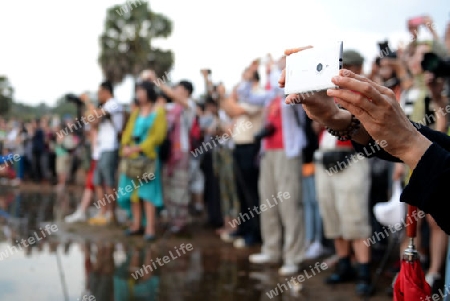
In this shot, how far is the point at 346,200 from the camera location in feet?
14.8

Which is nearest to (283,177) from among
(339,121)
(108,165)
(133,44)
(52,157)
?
(108,165)

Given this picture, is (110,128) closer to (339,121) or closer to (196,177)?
(196,177)

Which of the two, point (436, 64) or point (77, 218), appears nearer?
point (436, 64)

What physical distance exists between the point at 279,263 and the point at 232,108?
1.71 m

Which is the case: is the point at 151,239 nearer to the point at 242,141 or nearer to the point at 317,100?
the point at 242,141

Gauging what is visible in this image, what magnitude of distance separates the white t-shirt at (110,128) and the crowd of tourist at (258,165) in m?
0.01

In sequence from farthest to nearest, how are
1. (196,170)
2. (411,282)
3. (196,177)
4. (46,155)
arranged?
(46,155)
(196,177)
(196,170)
(411,282)

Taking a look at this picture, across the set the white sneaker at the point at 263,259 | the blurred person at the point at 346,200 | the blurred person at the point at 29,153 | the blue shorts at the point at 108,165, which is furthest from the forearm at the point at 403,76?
the blurred person at the point at 29,153

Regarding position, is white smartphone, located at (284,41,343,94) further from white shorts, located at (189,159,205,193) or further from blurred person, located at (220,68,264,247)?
white shorts, located at (189,159,205,193)

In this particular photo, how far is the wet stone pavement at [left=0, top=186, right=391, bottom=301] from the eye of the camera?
4.39 metres

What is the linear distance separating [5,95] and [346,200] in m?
41.7

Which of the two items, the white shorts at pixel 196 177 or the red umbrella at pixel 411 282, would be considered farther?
the white shorts at pixel 196 177

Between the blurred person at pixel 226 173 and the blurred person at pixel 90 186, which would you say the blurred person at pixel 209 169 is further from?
the blurred person at pixel 90 186

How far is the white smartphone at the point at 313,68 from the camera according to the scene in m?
1.49
